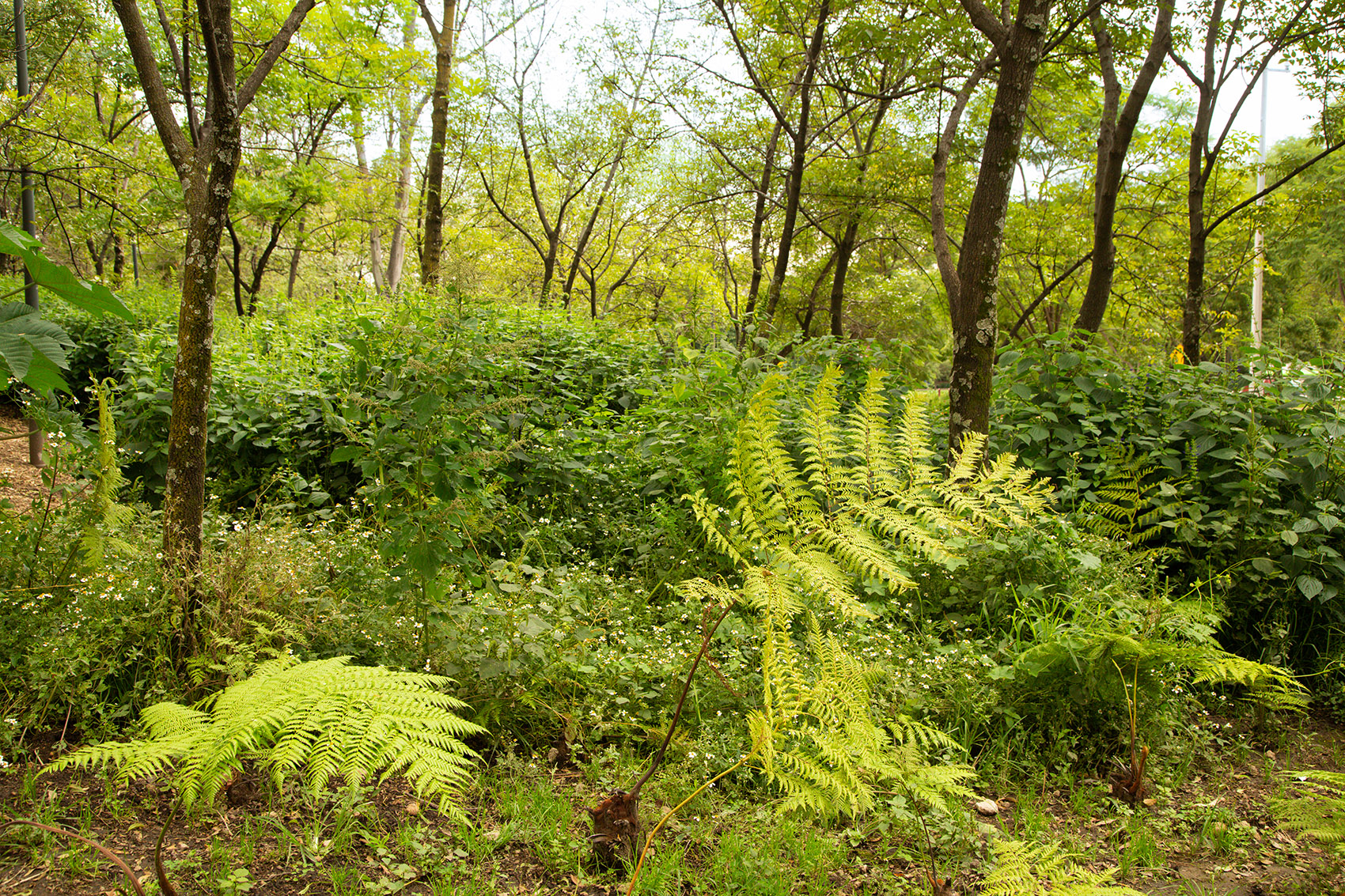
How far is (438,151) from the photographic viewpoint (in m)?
10.9

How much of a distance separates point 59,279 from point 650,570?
10.4 ft

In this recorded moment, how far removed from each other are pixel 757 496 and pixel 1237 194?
14079mm

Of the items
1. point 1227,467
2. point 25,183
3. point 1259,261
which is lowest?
point 1227,467

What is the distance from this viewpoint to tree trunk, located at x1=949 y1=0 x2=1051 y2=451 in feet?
15.5

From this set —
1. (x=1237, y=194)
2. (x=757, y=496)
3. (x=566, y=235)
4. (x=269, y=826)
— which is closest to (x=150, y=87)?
(x=269, y=826)

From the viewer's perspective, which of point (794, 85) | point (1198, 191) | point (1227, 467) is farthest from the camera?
point (1198, 191)

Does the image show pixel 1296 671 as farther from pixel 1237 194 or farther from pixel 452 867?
pixel 1237 194

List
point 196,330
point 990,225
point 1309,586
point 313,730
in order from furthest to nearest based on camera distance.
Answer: point 990,225, point 1309,586, point 196,330, point 313,730

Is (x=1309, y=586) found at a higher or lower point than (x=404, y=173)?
lower

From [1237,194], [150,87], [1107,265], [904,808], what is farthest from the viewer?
[1237,194]

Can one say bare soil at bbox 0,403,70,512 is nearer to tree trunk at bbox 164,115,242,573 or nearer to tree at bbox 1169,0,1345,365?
tree trunk at bbox 164,115,242,573

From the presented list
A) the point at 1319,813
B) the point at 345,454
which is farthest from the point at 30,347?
the point at 1319,813

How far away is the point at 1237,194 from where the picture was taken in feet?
39.0

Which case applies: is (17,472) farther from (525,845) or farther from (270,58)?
(525,845)
